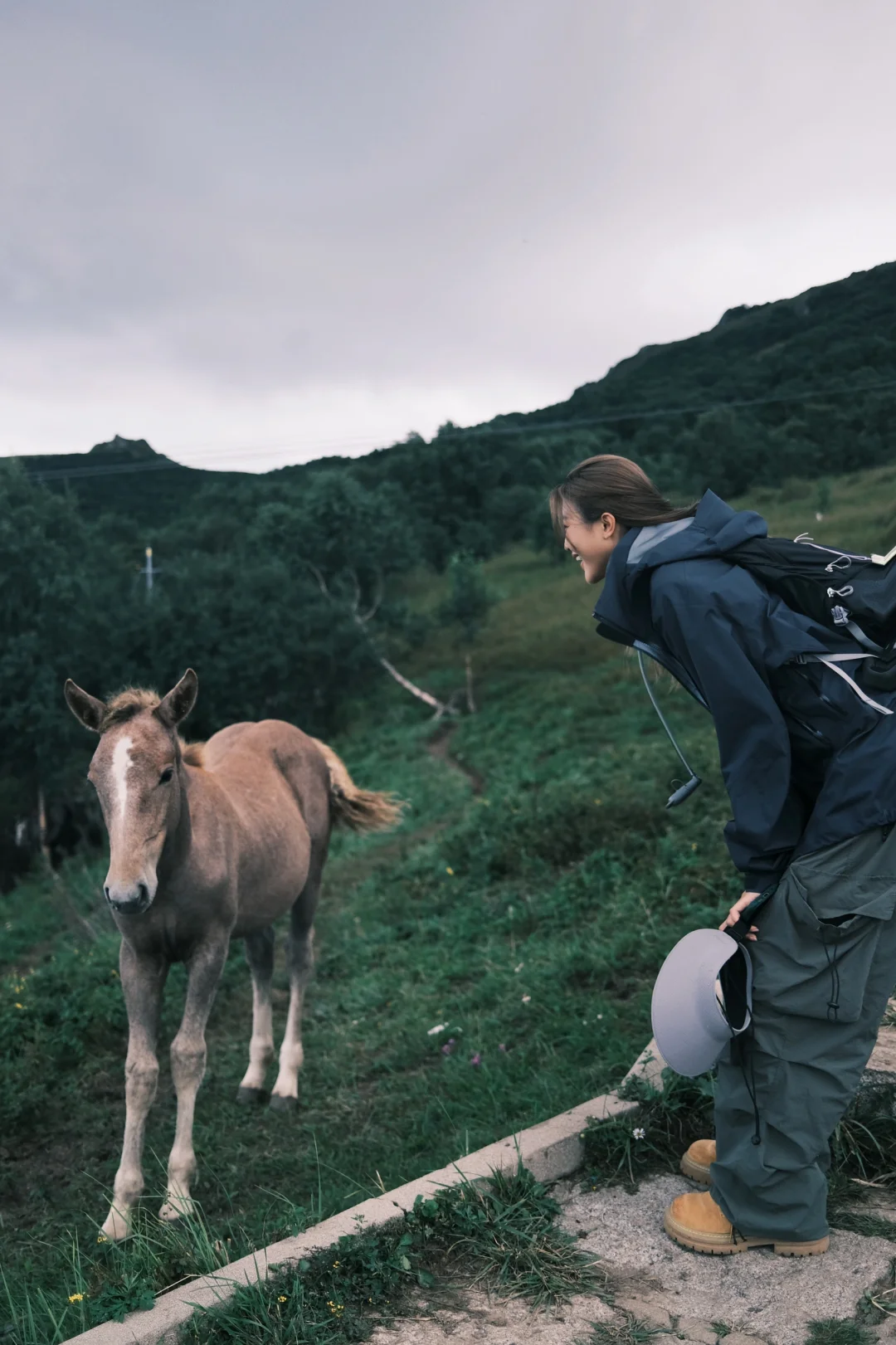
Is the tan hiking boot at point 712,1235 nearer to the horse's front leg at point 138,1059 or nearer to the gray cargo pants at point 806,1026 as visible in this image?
the gray cargo pants at point 806,1026

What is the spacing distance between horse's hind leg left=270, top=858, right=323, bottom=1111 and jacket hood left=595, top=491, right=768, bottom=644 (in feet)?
11.5

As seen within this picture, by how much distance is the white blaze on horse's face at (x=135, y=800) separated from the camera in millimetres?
3518

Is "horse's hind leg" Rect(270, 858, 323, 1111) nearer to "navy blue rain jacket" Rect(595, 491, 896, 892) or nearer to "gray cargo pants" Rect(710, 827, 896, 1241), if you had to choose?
"gray cargo pants" Rect(710, 827, 896, 1241)

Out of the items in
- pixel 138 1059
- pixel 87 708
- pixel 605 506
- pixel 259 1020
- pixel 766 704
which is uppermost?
pixel 605 506

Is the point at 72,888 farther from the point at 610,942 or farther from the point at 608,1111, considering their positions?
the point at 608,1111

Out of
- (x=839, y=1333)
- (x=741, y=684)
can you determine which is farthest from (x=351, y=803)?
(x=839, y=1333)

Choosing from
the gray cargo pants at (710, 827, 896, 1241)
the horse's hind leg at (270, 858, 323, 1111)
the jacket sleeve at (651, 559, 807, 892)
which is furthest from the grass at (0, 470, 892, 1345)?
the jacket sleeve at (651, 559, 807, 892)

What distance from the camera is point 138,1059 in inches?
157

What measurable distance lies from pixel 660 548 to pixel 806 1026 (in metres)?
1.37

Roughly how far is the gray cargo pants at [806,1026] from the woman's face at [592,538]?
1022 mm

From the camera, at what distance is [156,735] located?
393 centimetres

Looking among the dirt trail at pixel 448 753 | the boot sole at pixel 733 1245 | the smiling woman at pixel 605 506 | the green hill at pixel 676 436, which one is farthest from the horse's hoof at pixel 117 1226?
the dirt trail at pixel 448 753

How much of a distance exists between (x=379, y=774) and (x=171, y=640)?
35.1ft

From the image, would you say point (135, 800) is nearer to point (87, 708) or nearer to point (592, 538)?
point (87, 708)
